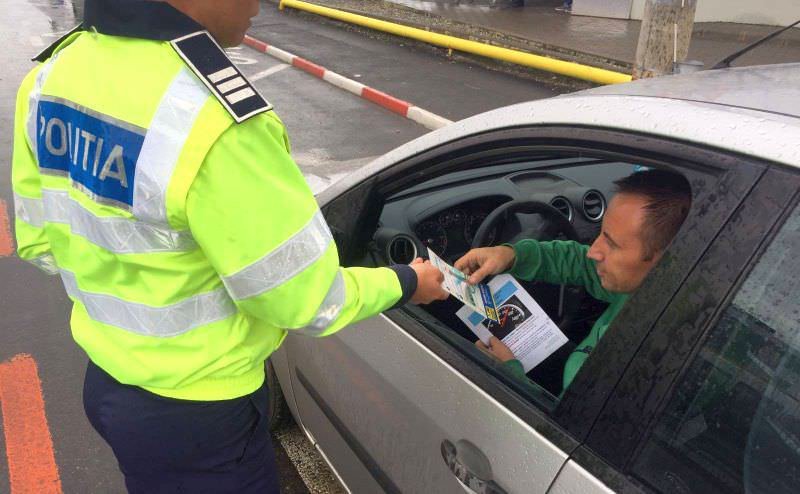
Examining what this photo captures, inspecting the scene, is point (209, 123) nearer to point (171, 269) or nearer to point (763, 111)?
point (171, 269)

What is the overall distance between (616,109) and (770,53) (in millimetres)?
7424

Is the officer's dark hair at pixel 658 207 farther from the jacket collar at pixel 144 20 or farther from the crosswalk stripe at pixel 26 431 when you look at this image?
the crosswalk stripe at pixel 26 431

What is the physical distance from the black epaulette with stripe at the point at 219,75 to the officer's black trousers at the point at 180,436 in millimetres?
646

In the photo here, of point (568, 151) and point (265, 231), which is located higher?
point (568, 151)

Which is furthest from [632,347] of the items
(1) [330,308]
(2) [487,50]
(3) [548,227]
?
(2) [487,50]

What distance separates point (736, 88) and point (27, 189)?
1.56 meters

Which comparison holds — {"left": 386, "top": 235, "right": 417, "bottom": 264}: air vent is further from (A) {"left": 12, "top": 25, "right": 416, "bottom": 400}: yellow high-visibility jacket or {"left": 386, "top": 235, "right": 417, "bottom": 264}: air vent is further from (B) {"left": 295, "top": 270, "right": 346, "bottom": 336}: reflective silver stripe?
(B) {"left": 295, "top": 270, "right": 346, "bottom": 336}: reflective silver stripe

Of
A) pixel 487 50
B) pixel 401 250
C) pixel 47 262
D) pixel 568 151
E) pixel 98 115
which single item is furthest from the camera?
pixel 487 50

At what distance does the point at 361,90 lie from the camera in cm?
813

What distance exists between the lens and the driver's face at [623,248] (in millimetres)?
1420

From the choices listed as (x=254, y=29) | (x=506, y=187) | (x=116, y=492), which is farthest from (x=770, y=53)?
(x=254, y=29)

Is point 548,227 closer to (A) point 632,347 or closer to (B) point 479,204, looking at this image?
(B) point 479,204

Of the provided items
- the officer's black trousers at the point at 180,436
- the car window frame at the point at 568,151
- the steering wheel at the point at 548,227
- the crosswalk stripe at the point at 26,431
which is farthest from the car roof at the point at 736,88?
the crosswalk stripe at the point at 26,431

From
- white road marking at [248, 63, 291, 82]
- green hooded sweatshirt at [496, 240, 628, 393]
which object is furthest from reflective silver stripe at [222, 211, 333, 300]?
white road marking at [248, 63, 291, 82]
